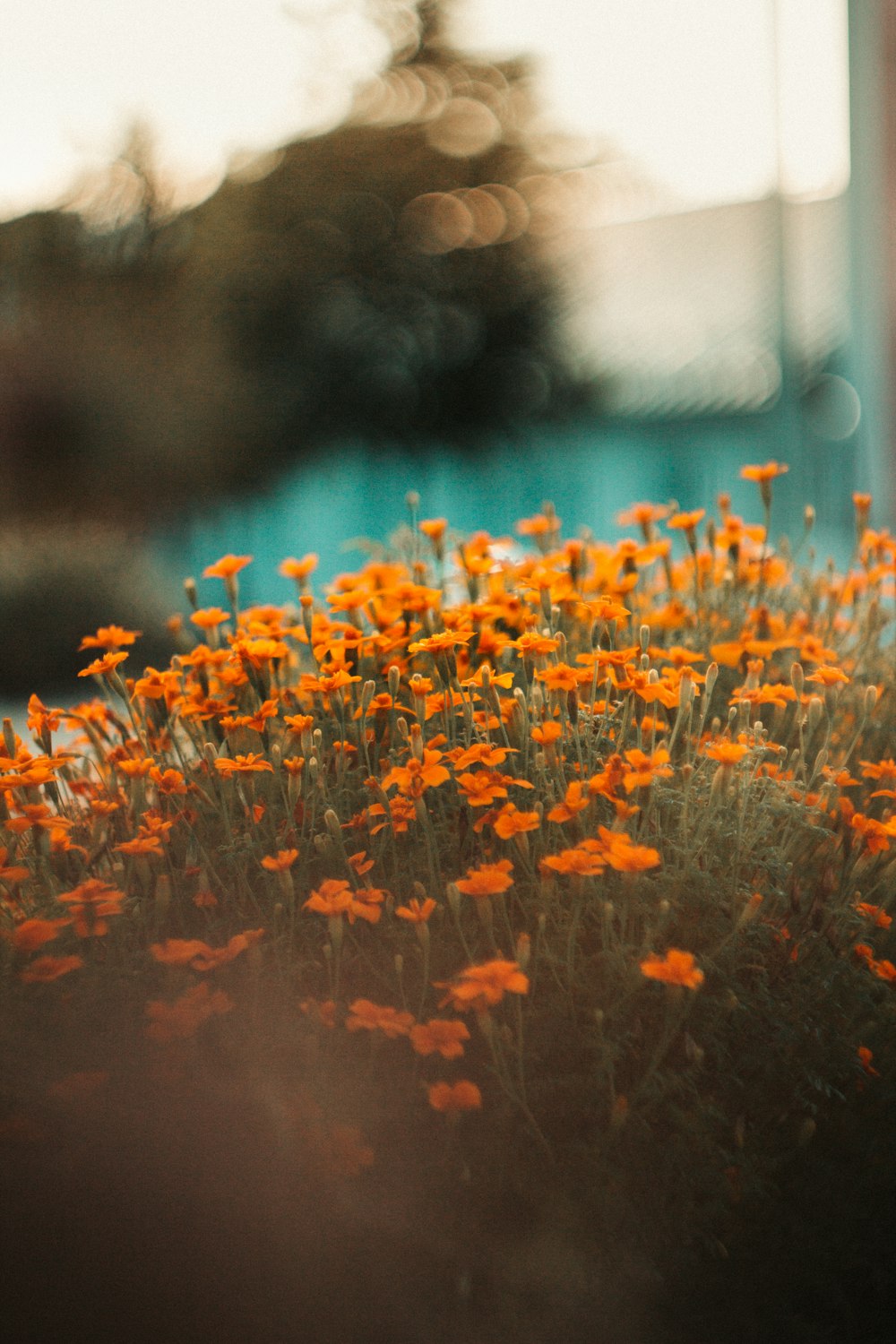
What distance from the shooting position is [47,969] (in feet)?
3.44

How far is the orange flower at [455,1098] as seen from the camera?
101 cm

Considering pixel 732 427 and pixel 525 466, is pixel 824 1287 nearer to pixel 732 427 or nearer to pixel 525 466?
pixel 732 427

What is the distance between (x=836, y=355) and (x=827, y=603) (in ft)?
27.7

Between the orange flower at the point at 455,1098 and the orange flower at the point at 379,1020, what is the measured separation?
6cm

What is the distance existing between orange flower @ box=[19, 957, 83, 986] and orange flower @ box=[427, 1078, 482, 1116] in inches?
14.1

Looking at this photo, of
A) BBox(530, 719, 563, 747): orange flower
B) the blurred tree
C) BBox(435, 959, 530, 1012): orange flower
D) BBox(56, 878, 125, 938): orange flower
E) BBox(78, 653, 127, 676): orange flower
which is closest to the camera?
BBox(435, 959, 530, 1012): orange flower

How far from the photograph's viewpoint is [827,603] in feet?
6.52

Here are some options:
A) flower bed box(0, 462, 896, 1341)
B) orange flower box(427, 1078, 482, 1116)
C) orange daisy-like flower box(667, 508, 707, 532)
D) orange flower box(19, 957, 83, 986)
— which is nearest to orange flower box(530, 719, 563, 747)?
flower bed box(0, 462, 896, 1341)

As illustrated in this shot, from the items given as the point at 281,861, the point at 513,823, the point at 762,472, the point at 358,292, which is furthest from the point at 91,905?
the point at 358,292

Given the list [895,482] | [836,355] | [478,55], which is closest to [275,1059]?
[895,482]

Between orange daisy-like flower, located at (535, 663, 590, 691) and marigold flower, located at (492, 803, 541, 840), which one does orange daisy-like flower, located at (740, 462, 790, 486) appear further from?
marigold flower, located at (492, 803, 541, 840)

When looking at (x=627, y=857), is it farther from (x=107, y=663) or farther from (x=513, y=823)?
(x=107, y=663)

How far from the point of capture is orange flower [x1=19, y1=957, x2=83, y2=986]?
1.04 m

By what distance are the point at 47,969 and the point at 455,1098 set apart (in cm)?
Result: 39
